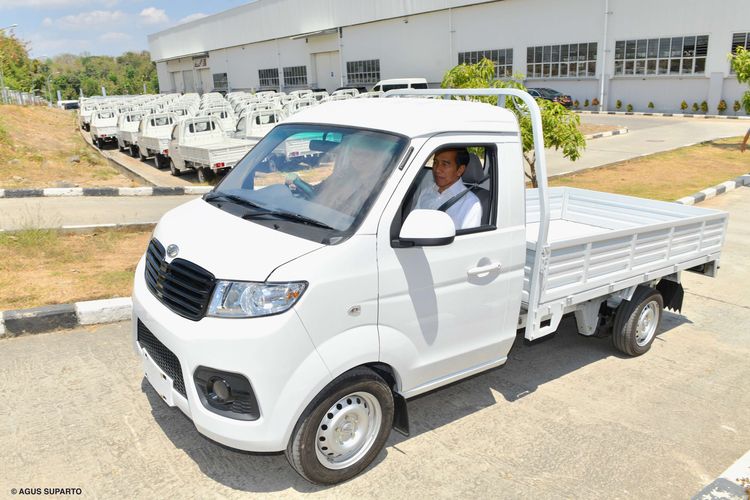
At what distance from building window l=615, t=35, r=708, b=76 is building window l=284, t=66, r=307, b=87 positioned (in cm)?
2930

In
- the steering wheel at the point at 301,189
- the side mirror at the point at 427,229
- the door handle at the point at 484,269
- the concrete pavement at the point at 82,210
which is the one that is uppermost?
the steering wheel at the point at 301,189

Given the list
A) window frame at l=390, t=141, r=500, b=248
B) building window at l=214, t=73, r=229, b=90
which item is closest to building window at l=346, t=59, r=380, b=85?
building window at l=214, t=73, r=229, b=90

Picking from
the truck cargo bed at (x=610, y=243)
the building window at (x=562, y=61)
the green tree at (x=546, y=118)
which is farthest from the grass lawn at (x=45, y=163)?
the building window at (x=562, y=61)

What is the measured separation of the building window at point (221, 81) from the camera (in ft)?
220

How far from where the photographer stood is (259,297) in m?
3.05

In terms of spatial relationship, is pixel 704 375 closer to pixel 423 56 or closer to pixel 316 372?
pixel 316 372

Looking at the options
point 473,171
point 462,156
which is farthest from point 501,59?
point 462,156

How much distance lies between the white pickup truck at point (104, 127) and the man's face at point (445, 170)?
73.5ft

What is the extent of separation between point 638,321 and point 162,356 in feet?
12.8

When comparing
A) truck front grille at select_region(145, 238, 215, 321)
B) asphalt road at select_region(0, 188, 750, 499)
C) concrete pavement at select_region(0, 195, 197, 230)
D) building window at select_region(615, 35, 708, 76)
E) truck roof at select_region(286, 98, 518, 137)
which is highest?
building window at select_region(615, 35, 708, 76)

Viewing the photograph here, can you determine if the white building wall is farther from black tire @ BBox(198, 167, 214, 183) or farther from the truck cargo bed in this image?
the truck cargo bed

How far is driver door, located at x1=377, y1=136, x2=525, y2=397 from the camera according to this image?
11.1 ft

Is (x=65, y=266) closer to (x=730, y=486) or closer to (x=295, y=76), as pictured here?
(x=730, y=486)
